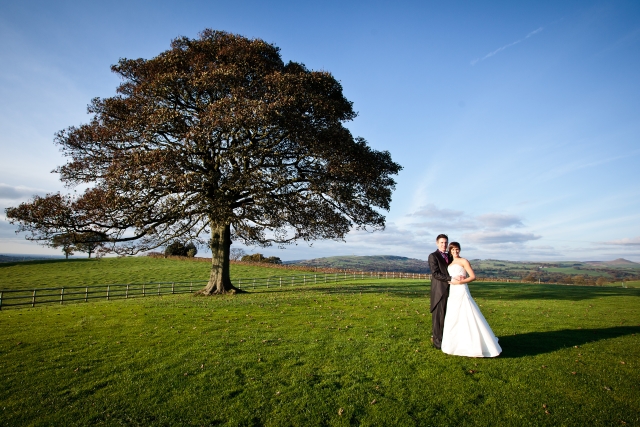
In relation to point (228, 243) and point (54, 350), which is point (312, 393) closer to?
point (54, 350)

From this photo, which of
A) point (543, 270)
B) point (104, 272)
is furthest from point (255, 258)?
point (543, 270)

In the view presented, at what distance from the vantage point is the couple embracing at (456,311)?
8070mm

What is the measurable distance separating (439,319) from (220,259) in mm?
16410

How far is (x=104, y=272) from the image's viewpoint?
4862cm

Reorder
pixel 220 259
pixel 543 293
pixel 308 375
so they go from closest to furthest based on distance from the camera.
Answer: pixel 308 375
pixel 220 259
pixel 543 293

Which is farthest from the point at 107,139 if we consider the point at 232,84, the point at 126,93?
the point at 232,84

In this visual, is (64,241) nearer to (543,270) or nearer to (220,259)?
(220,259)

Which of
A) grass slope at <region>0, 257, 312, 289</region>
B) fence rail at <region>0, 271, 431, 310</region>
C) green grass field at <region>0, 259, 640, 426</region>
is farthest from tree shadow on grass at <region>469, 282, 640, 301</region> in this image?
grass slope at <region>0, 257, 312, 289</region>

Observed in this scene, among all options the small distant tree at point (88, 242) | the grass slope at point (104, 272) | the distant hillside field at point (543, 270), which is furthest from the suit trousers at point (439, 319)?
the grass slope at point (104, 272)

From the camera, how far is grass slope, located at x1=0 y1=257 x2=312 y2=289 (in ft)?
131

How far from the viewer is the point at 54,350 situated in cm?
923

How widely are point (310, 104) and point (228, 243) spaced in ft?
34.7

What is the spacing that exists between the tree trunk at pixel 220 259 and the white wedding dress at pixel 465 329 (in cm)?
1659

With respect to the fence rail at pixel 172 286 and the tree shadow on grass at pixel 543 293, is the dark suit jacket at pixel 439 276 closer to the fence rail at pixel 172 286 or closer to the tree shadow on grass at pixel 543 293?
the tree shadow on grass at pixel 543 293
